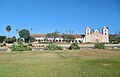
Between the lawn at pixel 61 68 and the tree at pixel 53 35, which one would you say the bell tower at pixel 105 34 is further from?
the lawn at pixel 61 68

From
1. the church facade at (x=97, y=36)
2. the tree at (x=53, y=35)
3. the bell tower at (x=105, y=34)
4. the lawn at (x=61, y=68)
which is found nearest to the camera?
the lawn at (x=61, y=68)

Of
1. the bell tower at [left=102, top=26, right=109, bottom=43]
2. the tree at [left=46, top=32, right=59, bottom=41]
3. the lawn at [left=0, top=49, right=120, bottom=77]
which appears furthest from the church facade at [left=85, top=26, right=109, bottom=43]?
the lawn at [left=0, top=49, right=120, bottom=77]

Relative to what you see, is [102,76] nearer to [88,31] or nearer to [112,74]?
[112,74]

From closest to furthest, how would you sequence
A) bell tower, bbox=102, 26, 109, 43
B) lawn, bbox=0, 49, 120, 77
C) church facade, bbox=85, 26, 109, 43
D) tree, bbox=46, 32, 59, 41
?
1. lawn, bbox=0, 49, 120, 77
2. church facade, bbox=85, 26, 109, 43
3. bell tower, bbox=102, 26, 109, 43
4. tree, bbox=46, 32, 59, 41

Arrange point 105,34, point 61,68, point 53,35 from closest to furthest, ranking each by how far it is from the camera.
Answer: point 61,68, point 105,34, point 53,35

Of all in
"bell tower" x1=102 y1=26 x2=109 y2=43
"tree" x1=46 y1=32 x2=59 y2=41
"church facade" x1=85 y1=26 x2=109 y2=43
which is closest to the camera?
"church facade" x1=85 y1=26 x2=109 y2=43

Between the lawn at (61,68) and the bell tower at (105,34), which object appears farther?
the bell tower at (105,34)

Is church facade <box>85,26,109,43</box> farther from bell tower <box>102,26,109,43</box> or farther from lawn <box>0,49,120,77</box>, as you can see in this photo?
lawn <box>0,49,120,77</box>

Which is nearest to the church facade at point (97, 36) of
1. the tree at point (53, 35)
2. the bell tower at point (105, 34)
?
the bell tower at point (105, 34)

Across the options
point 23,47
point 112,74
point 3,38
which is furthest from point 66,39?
point 112,74

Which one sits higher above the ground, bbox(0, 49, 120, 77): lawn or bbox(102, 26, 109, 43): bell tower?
bbox(102, 26, 109, 43): bell tower

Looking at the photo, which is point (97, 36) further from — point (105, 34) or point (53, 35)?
point (53, 35)

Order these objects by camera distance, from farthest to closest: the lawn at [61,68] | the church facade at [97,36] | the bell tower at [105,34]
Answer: the bell tower at [105,34], the church facade at [97,36], the lawn at [61,68]

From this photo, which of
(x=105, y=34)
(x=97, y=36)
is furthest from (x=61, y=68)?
(x=105, y=34)
